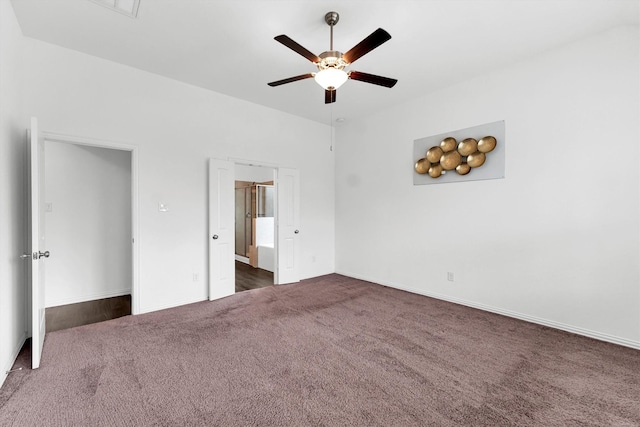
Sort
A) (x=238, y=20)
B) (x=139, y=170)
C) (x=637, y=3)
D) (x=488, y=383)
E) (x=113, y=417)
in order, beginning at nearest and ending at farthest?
(x=113, y=417), (x=488, y=383), (x=637, y=3), (x=238, y=20), (x=139, y=170)

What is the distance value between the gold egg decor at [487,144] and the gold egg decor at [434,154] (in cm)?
53

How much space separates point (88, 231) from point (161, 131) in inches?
72.7

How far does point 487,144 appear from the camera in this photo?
11.4 feet

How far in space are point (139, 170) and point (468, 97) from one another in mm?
4230

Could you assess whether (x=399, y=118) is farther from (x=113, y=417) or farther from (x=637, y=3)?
(x=113, y=417)

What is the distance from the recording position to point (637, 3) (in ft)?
7.79

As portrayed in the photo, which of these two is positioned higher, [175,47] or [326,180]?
[175,47]

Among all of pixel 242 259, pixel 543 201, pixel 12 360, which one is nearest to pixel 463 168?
pixel 543 201

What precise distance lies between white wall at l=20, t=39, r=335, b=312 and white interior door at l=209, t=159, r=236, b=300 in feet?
0.40

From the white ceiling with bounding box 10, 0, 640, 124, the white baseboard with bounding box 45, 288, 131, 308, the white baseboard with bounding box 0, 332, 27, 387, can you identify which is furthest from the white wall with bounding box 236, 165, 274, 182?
the white baseboard with bounding box 0, 332, 27, 387

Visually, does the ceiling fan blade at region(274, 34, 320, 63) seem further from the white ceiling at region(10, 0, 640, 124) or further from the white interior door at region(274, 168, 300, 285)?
the white interior door at region(274, 168, 300, 285)

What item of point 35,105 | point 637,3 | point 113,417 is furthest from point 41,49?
point 637,3

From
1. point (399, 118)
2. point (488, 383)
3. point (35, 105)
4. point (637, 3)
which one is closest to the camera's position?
point (488, 383)

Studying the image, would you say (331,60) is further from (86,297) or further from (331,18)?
(86,297)
